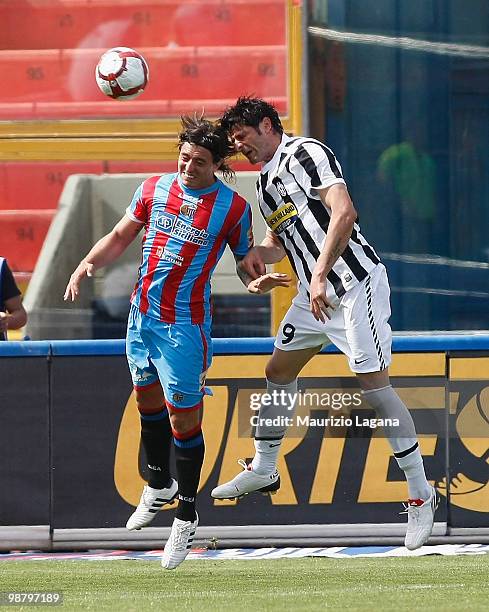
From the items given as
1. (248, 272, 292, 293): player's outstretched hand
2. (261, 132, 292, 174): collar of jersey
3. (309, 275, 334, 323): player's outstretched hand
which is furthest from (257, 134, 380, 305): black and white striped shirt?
(309, 275, 334, 323): player's outstretched hand

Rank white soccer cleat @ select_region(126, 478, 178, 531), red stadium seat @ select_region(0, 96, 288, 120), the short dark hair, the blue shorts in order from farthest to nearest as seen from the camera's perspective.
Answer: red stadium seat @ select_region(0, 96, 288, 120)
white soccer cleat @ select_region(126, 478, 178, 531)
the blue shorts
the short dark hair

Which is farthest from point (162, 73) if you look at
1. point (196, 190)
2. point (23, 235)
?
point (196, 190)

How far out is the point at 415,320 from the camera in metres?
9.91

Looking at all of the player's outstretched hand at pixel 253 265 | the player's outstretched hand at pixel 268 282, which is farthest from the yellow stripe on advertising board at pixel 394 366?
the player's outstretched hand at pixel 268 282

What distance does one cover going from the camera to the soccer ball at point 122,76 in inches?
312

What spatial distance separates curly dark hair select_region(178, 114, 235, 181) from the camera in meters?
6.50

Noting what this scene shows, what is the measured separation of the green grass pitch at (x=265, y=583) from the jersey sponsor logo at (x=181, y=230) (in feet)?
5.60

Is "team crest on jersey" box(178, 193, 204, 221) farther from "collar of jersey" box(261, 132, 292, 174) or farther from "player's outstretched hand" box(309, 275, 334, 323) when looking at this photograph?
"player's outstretched hand" box(309, 275, 334, 323)

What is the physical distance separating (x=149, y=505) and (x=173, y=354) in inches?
34.0

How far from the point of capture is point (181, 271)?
22.0 ft

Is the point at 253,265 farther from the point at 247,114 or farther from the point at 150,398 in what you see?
the point at 150,398

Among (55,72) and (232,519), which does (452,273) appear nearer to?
(232,519)

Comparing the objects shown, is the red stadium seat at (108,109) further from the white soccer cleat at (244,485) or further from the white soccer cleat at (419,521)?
the white soccer cleat at (419,521)

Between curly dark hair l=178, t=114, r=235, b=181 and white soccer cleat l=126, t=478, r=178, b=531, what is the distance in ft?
5.73
